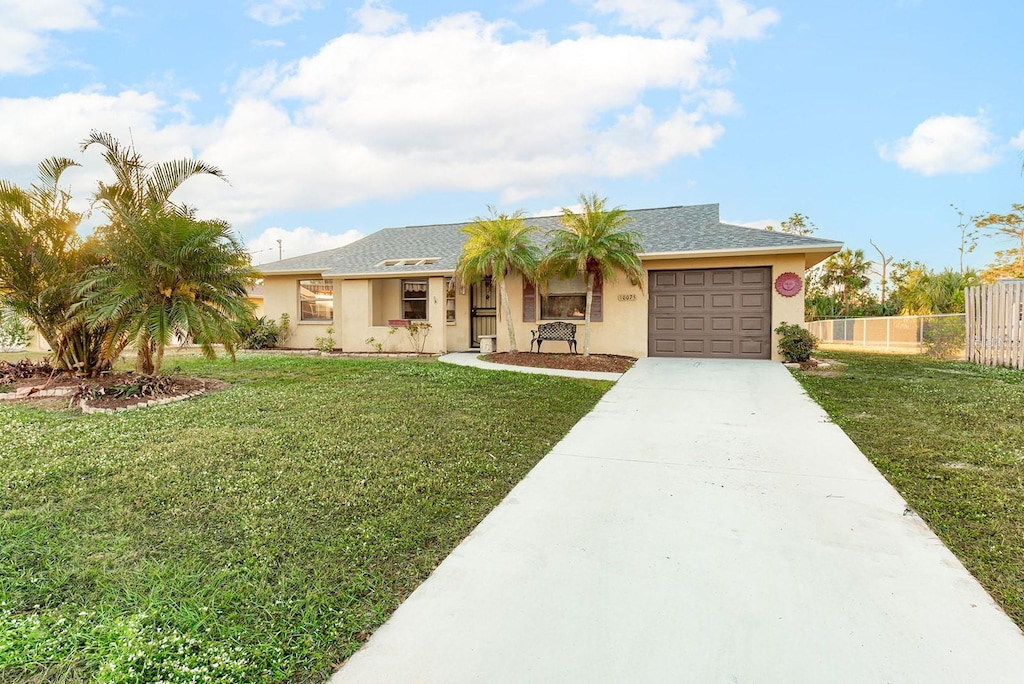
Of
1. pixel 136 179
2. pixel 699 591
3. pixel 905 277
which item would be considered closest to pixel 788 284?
pixel 699 591

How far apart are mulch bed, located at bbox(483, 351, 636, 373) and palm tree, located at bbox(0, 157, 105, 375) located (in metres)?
7.41

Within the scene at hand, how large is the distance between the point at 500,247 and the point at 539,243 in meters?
3.10

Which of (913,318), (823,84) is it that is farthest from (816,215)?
(823,84)

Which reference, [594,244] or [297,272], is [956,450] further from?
[297,272]

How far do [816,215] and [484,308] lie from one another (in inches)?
811

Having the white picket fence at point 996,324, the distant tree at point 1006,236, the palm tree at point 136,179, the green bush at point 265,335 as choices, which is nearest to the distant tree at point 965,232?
the distant tree at point 1006,236

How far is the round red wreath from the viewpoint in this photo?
10914mm

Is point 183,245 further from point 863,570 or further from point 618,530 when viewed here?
point 863,570

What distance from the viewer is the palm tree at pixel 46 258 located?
7.21 metres

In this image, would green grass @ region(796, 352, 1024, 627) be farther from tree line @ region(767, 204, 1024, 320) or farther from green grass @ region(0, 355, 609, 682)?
tree line @ region(767, 204, 1024, 320)

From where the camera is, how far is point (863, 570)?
2.50 metres

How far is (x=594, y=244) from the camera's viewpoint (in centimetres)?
1041

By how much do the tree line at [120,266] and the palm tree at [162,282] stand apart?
0.05 feet

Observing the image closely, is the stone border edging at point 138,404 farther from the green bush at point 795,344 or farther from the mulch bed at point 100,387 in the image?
the green bush at point 795,344
